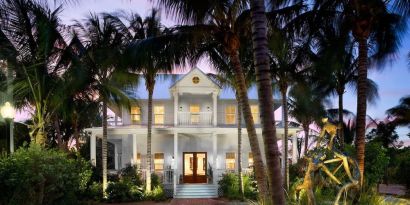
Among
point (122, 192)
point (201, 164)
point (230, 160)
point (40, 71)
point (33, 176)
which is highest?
point (40, 71)

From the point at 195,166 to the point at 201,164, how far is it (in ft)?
1.33

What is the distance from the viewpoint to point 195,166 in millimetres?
27453

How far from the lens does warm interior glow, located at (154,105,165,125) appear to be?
2812cm

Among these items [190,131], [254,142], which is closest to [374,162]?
[190,131]

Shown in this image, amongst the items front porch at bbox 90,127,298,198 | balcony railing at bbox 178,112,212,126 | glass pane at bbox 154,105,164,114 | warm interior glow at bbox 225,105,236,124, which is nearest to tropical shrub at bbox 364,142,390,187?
front porch at bbox 90,127,298,198

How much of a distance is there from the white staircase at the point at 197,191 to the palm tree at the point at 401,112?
19.6m

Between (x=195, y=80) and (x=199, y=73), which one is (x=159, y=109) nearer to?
(x=195, y=80)

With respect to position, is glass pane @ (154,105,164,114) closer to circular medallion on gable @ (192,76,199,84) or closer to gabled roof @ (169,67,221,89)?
gabled roof @ (169,67,221,89)

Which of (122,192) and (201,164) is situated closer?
(122,192)

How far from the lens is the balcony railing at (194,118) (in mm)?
26548

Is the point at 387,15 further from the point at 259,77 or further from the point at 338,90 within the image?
the point at 338,90

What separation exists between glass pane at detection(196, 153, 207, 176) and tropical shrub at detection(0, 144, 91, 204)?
39.4 feet

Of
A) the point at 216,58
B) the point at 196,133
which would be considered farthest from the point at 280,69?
the point at 196,133

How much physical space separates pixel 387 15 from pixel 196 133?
1420 cm
